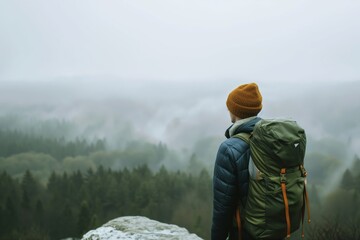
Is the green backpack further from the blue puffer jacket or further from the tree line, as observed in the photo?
the tree line

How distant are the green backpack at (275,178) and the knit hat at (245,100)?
229mm

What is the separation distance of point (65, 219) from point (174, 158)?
4.62m

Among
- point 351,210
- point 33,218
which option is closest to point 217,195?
point 351,210

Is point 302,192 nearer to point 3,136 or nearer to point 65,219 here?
point 65,219

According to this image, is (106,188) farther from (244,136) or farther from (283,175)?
(283,175)

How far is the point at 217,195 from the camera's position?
7.85ft

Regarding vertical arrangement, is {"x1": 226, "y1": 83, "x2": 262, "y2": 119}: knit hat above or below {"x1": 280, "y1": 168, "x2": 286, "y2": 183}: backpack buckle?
above

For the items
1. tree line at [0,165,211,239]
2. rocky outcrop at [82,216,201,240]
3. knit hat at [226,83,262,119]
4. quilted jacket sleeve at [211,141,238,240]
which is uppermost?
knit hat at [226,83,262,119]

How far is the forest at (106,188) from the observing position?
9.15m

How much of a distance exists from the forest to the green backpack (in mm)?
6275

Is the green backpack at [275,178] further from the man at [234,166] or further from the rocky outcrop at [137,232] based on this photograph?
the rocky outcrop at [137,232]

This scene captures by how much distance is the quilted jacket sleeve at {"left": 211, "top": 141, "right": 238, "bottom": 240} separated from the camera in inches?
90.7

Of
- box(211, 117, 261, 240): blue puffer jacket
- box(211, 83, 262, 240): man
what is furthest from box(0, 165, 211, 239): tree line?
box(211, 117, 261, 240): blue puffer jacket

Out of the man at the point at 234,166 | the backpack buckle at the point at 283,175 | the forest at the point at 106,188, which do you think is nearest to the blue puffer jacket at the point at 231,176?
the man at the point at 234,166
